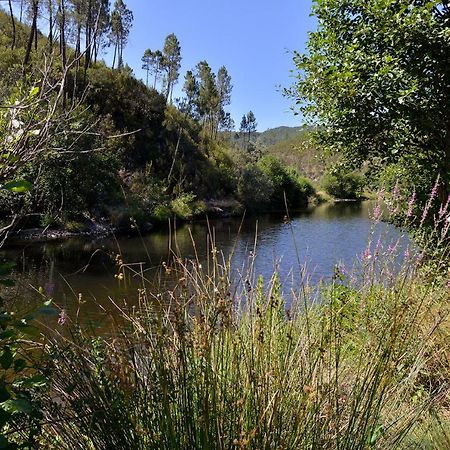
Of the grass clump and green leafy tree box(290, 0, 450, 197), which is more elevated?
green leafy tree box(290, 0, 450, 197)

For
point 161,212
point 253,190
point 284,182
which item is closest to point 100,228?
point 161,212

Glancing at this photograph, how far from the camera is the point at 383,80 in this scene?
4938 mm

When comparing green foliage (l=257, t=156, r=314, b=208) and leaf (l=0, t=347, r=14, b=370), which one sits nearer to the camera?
leaf (l=0, t=347, r=14, b=370)

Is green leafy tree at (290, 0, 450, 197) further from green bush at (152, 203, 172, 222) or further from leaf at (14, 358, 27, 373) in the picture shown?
green bush at (152, 203, 172, 222)

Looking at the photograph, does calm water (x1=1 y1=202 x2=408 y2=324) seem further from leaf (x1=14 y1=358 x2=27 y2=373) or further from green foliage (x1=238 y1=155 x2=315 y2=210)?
green foliage (x1=238 y1=155 x2=315 y2=210)

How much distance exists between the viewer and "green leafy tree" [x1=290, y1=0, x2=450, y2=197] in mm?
4812

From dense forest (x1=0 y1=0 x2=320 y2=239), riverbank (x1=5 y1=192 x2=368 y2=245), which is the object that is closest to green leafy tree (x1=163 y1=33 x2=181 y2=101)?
dense forest (x1=0 y1=0 x2=320 y2=239)

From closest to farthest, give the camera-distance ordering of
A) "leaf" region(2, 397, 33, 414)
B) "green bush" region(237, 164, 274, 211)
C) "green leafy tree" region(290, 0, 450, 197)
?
"leaf" region(2, 397, 33, 414) → "green leafy tree" region(290, 0, 450, 197) → "green bush" region(237, 164, 274, 211)

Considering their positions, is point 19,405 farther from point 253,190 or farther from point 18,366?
point 253,190

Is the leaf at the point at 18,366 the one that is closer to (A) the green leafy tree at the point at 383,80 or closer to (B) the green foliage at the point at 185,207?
(A) the green leafy tree at the point at 383,80

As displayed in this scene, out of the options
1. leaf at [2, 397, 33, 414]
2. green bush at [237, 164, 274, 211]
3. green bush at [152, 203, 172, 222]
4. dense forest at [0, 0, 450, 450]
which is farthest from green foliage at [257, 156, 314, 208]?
leaf at [2, 397, 33, 414]

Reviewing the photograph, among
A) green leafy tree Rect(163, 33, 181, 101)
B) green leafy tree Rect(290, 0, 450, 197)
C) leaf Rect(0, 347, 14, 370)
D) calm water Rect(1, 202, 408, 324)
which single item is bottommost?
calm water Rect(1, 202, 408, 324)

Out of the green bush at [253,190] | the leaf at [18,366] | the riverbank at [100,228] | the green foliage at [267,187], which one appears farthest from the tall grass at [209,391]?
the green bush at [253,190]

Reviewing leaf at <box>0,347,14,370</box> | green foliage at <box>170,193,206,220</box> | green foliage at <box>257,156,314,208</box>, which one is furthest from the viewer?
green foliage at <box>257,156,314,208</box>
